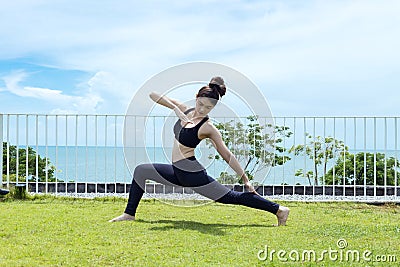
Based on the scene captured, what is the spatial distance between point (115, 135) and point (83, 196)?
88cm

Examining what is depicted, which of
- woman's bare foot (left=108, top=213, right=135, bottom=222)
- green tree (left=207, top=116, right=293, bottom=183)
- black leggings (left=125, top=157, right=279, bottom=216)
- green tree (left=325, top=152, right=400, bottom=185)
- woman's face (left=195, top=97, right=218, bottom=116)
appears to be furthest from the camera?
green tree (left=325, top=152, right=400, bottom=185)

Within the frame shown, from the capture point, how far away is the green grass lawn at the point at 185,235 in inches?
132

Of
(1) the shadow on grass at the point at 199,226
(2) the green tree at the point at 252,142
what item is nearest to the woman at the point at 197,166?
(1) the shadow on grass at the point at 199,226

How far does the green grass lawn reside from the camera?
3357 millimetres


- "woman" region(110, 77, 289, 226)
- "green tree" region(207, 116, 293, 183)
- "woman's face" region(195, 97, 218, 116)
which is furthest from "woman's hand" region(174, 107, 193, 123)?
"green tree" region(207, 116, 293, 183)

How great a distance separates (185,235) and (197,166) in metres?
0.76

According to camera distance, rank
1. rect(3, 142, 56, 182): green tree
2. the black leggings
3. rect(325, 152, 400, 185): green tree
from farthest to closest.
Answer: rect(3, 142, 56, 182): green tree, rect(325, 152, 400, 185): green tree, the black leggings

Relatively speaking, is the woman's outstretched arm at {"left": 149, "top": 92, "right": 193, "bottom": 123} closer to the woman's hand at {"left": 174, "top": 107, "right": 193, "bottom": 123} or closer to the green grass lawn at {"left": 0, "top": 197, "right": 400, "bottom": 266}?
the woman's hand at {"left": 174, "top": 107, "right": 193, "bottom": 123}

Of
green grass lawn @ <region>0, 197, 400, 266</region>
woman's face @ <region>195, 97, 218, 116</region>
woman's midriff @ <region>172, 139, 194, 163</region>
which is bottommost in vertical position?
green grass lawn @ <region>0, 197, 400, 266</region>

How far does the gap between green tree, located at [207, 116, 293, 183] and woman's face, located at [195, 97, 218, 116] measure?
6.51ft

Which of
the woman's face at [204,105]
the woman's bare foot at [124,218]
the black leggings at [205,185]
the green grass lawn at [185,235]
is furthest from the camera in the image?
the woman's bare foot at [124,218]

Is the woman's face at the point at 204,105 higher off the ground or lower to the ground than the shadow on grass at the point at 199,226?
higher

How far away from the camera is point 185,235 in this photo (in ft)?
13.5

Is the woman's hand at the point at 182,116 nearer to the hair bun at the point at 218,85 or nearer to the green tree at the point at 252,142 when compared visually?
the hair bun at the point at 218,85
